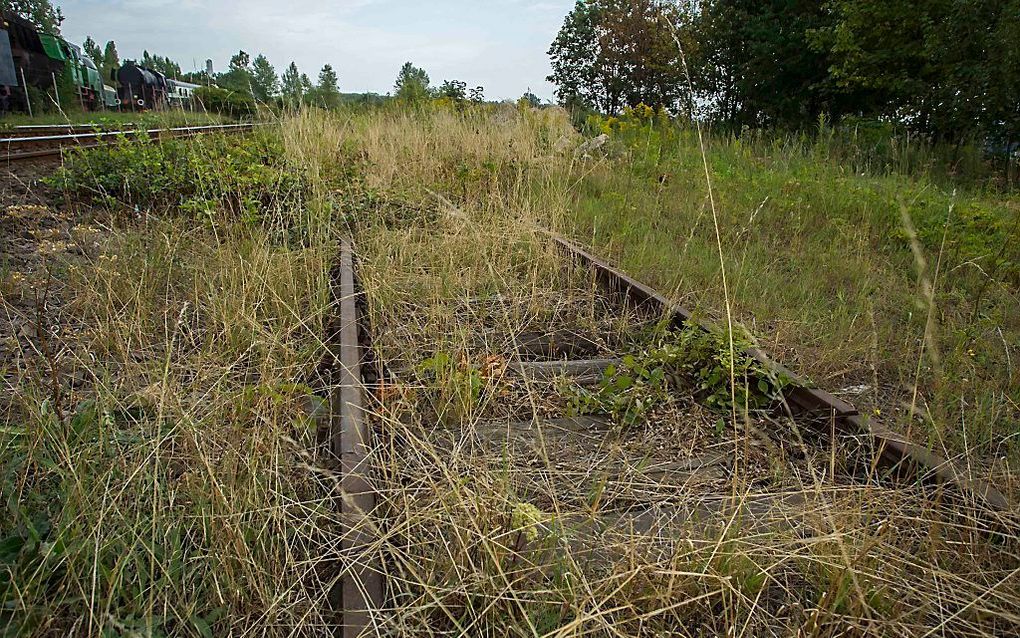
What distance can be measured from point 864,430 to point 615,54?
39195mm

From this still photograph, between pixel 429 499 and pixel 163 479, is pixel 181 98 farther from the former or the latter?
pixel 429 499

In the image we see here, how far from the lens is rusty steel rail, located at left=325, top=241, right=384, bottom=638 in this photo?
4.83ft

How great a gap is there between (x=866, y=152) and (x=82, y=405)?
9735 mm

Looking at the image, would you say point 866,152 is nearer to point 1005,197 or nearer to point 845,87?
point 1005,197

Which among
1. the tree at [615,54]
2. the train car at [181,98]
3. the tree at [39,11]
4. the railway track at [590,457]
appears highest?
the tree at [39,11]

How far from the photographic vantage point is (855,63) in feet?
50.2

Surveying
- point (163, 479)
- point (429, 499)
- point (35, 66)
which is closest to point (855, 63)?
point (429, 499)

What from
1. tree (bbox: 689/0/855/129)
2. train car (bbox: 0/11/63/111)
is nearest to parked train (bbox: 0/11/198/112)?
train car (bbox: 0/11/63/111)

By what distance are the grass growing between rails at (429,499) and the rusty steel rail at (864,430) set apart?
0.10 m

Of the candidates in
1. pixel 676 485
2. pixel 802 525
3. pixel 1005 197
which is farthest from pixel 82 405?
pixel 1005 197

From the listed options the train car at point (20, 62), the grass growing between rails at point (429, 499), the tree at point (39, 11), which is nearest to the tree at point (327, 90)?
the grass growing between rails at point (429, 499)

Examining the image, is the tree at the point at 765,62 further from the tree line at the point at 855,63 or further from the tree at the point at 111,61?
the tree at the point at 111,61

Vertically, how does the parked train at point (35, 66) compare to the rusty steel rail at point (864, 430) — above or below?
above

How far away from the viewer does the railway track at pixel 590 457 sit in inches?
67.4
